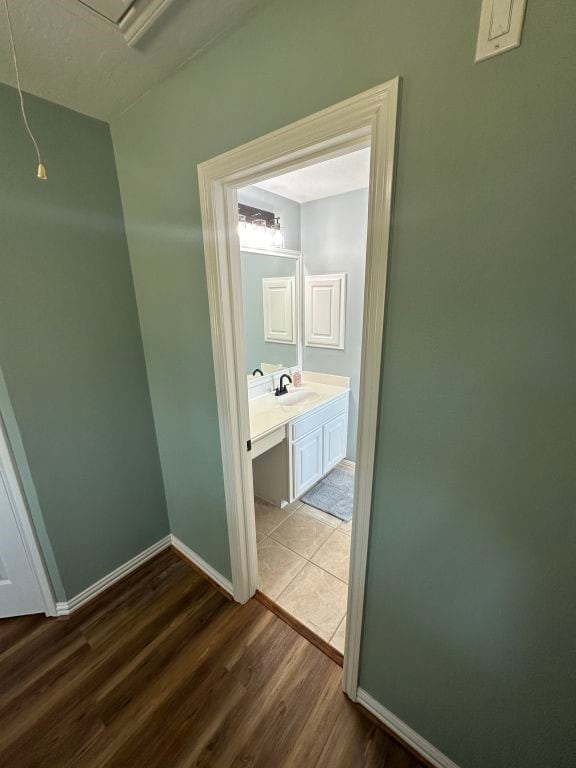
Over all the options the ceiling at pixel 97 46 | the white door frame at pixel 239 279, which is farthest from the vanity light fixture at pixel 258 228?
the white door frame at pixel 239 279

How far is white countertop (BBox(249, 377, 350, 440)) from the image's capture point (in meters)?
2.03

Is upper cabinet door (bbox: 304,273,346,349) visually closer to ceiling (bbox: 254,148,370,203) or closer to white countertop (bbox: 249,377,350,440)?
white countertop (bbox: 249,377,350,440)

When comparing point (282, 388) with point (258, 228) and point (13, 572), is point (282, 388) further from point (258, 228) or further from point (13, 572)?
point (13, 572)

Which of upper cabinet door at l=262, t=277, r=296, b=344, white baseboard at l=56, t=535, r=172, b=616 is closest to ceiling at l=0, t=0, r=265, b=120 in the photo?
upper cabinet door at l=262, t=277, r=296, b=344

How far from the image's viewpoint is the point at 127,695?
1340 millimetres

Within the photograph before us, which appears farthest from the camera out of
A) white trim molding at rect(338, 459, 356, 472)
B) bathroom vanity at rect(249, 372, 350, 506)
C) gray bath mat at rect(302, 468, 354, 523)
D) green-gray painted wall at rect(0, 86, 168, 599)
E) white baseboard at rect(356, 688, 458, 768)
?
white trim molding at rect(338, 459, 356, 472)

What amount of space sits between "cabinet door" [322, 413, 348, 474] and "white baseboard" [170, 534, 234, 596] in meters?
1.23

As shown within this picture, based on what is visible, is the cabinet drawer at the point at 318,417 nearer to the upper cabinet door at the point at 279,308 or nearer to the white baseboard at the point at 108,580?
the upper cabinet door at the point at 279,308

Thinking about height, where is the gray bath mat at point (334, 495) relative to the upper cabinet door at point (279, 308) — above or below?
below

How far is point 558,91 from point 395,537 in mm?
1177

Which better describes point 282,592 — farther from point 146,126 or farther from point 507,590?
point 146,126

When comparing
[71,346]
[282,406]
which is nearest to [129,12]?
[71,346]

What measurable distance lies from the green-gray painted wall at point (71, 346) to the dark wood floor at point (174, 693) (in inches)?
12.0

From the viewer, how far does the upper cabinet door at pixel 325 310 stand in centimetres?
273
